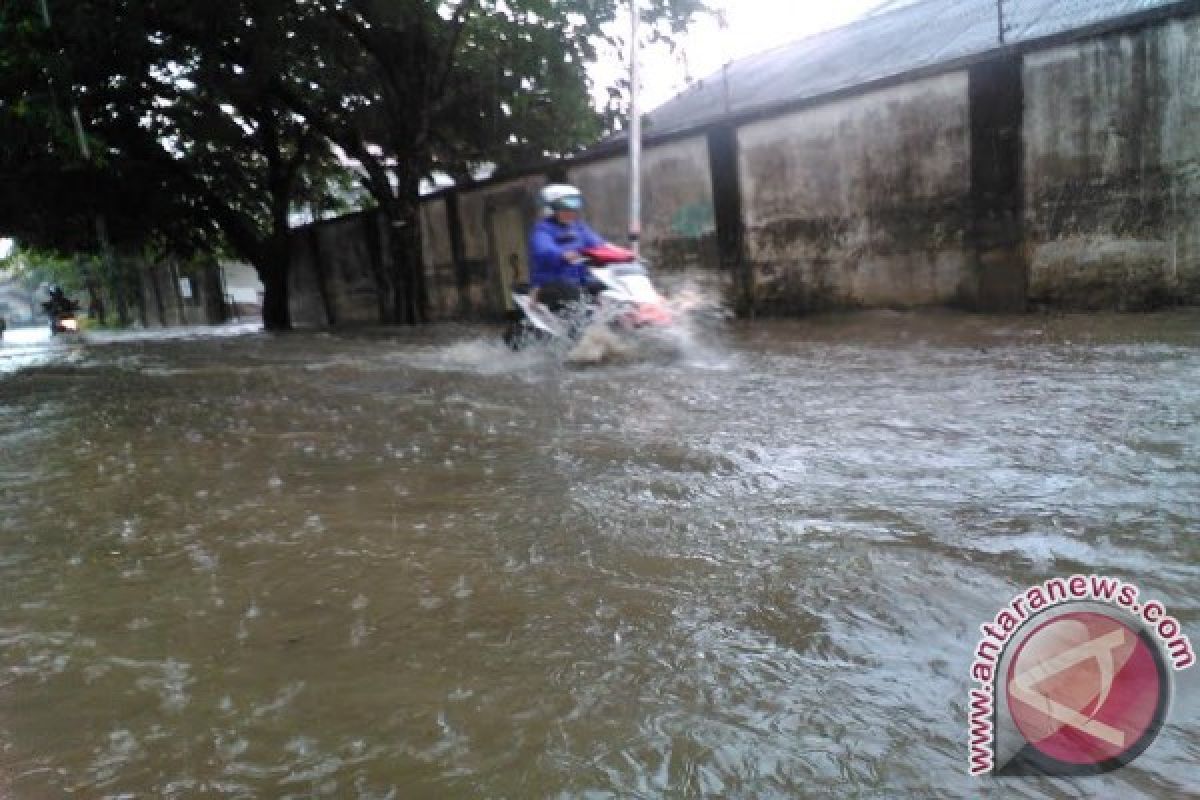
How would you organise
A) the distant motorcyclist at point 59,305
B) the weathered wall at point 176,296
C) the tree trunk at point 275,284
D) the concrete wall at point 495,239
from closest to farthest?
1. the concrete wall at point 495,239
2. the tree trunk at point 275,284
3. the distant motorcyclist at point 59,305
4. the weathered wall at point 176,296

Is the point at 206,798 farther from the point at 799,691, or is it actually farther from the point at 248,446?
the point at 248,446

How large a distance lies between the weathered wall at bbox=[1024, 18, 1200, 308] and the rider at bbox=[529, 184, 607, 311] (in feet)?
13.9

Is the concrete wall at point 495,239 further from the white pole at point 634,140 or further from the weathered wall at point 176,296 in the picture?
the weathered wall at point 176,296

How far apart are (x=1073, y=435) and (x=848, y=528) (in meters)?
1.48

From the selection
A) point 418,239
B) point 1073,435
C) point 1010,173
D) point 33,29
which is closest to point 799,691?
point 1073,435

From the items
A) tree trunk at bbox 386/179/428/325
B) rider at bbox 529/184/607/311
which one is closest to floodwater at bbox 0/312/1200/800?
rider at bbox 529/184/607/311

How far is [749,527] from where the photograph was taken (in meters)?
2.47

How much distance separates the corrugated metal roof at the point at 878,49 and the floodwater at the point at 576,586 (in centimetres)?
591

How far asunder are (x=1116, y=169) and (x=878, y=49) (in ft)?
17.8

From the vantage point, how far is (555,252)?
7.02 m

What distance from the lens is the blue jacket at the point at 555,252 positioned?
7.02 metres

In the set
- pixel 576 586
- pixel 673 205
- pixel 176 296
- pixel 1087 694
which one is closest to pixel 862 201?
pixel 673 205
